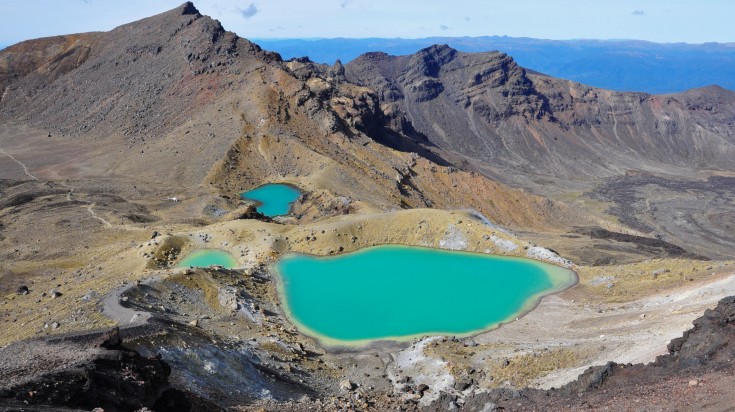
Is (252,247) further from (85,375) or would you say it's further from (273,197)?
(273,197)

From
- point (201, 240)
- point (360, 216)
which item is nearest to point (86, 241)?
point (201, 240)

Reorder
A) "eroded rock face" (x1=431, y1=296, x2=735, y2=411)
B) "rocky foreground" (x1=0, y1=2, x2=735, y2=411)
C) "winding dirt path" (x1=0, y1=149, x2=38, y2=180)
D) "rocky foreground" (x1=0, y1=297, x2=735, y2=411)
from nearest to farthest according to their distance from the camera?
"rocky foreground" (x1=0, y1=297, x2=735, y2=411) < "eroded rock face" (x1=431, y1=296, x2=735, y2=411) < "rocky foreground" (x1=0, y1=2, x2=735, y2=411) < "winding dirt path" (x1=0, y1=149, x2=38, y2=180)

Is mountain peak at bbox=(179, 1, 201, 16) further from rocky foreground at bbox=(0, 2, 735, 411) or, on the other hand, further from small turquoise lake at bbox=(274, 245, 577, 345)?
small turquoise lake at bbox=(274, 245, 577, 345)

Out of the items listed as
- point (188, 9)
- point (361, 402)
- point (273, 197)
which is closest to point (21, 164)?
point (273, 197)

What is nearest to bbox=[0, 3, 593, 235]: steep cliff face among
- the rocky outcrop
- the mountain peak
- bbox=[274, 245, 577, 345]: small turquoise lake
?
the mountain peak

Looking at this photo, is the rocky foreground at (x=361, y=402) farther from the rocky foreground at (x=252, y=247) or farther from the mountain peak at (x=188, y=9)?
the mountain peak at (x=188, y=9)

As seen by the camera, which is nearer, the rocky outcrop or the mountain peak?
the rocky outcrop

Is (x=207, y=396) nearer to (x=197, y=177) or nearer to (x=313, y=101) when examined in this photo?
(x=197, y=177)
